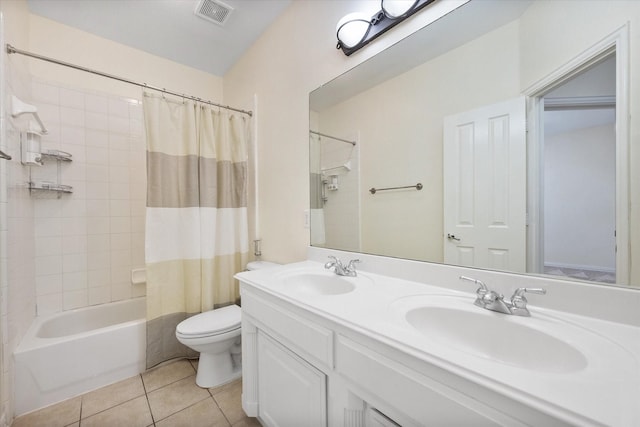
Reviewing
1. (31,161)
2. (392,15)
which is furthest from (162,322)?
(392,15)

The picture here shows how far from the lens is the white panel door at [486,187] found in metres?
0.88

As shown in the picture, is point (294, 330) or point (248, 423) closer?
point (294, 330)

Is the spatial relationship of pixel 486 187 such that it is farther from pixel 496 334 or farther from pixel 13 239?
pixel 13 239

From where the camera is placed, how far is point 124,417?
130 cm

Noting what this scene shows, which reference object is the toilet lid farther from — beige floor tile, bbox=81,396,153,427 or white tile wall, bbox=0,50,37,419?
white tile wall, bbox=0,50,37,419

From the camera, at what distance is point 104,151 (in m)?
2.04

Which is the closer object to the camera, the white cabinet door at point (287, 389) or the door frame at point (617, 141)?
the door frame at point (617, 141)

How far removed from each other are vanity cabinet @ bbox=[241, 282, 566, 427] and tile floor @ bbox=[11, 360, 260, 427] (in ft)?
0.87

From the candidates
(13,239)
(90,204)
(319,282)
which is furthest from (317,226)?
(90,204)

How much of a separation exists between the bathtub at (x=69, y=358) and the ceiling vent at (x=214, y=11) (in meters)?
2.25

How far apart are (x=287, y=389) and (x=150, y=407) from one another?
99cm

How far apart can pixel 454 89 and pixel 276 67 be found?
1.43 metres

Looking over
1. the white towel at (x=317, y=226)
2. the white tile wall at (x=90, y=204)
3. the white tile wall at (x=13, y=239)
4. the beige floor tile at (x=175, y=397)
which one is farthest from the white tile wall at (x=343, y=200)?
the white tile wall at (x=90, y=204)

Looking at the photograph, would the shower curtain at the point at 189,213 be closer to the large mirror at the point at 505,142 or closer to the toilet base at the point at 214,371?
the toilet base at the point at 214,371
